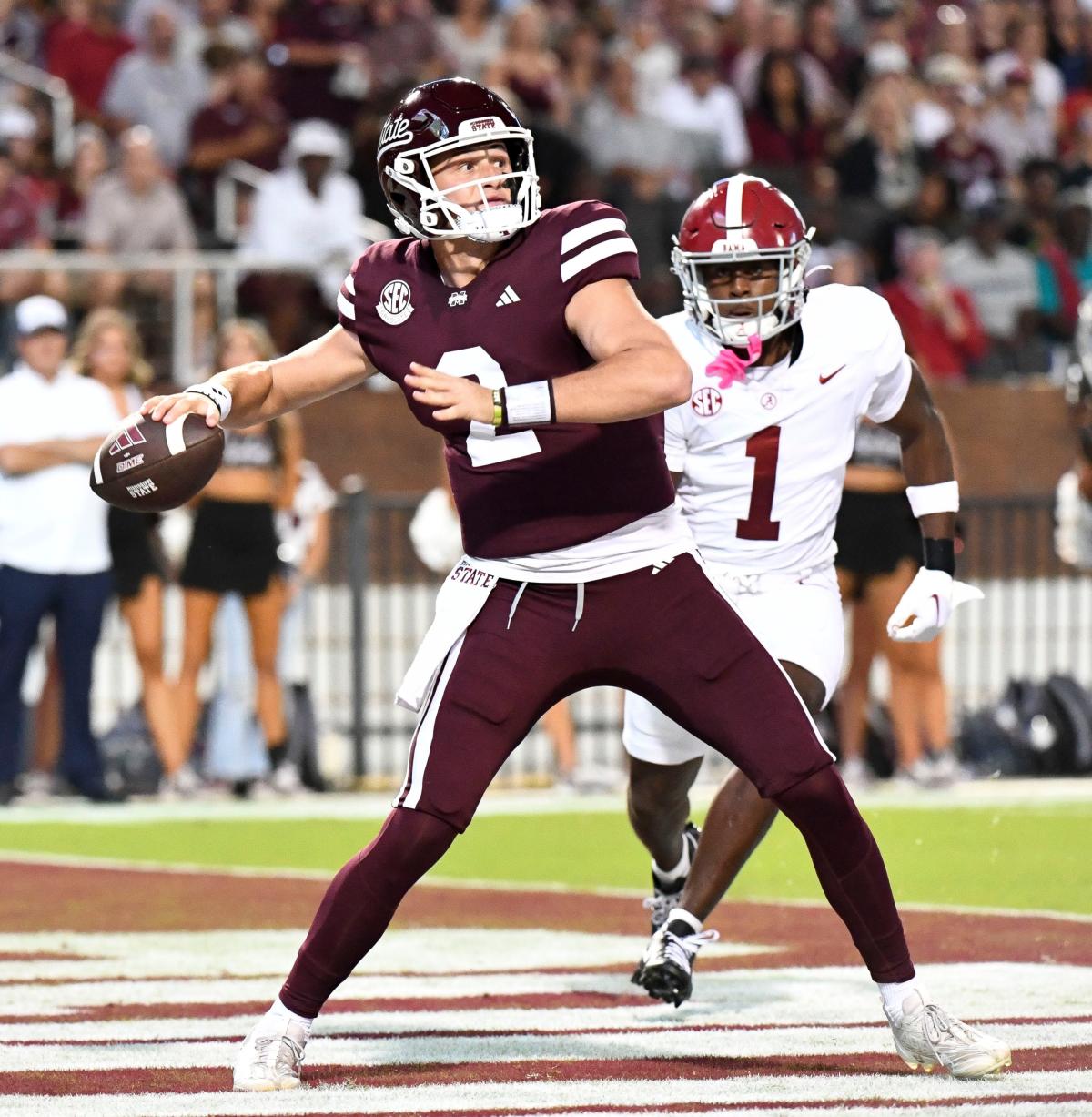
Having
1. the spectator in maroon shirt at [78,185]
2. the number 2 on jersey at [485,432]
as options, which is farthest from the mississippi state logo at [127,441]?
the spectator in maroon shirt at [78,185]

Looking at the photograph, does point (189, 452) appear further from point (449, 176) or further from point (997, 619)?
point (997, 619)

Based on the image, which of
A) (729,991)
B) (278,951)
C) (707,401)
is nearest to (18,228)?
(278,951)

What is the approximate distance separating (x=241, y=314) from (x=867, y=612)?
14.8 feet

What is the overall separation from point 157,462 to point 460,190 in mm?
862

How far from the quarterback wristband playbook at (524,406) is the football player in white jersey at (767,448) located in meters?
1.33

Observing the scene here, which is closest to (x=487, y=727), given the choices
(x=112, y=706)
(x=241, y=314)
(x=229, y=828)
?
(x=229, y=828)

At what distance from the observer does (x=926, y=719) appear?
38.5 feet

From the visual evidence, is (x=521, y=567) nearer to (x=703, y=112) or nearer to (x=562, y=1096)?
(x=562, y=1096)

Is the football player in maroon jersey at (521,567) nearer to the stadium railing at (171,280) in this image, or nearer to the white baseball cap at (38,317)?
the white baseball cap at (38,317)

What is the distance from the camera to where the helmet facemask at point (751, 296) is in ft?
18.9

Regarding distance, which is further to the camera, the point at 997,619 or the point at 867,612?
the point at 997,619

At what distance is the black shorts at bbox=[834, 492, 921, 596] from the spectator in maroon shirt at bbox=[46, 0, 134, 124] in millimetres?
6283

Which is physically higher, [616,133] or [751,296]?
[616,133]

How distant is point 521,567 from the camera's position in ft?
16.1
